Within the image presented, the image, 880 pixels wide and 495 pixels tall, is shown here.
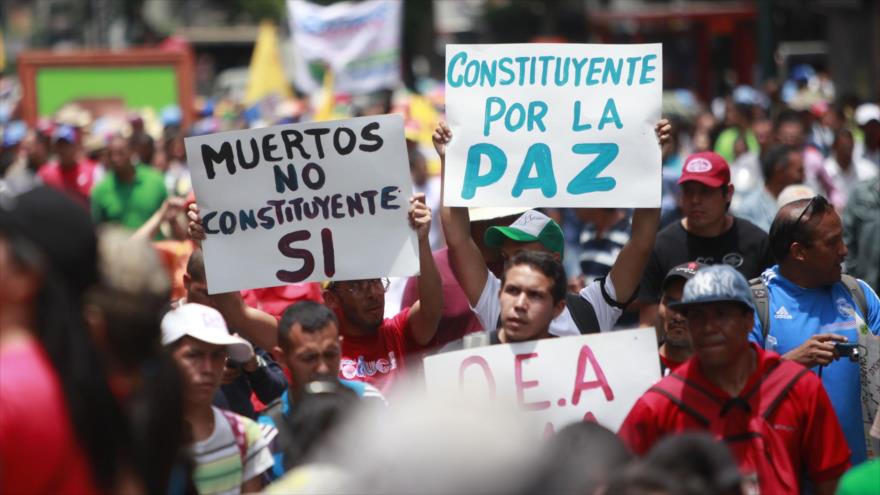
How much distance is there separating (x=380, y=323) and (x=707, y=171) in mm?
2206

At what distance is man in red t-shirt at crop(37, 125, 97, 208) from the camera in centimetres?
1379

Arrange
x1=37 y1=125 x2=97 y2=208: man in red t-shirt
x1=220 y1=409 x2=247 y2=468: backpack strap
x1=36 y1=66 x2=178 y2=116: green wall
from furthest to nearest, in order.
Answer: x1=36 y1=66 x2=178 y2=116: green wall < x1=37 y1=125 x2=97 y2=208: man in red t-shirt < x1=220 y1=409 x2=247 y2=468: backpack strap

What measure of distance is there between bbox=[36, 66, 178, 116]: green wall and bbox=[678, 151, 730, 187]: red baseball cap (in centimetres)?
A: 1427

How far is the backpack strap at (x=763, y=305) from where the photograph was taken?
5562 millimetres

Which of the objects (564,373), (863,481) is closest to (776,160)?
(564,373)

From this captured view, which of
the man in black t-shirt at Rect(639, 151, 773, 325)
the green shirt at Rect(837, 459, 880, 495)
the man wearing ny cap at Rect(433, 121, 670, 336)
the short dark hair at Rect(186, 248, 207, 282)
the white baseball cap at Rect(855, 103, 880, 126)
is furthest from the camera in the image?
the white baseball cap at Rect(855, 103, 880, 126)

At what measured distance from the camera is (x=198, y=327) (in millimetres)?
4707

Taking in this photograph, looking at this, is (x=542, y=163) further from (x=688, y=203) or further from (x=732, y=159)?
(x=732, y=159)

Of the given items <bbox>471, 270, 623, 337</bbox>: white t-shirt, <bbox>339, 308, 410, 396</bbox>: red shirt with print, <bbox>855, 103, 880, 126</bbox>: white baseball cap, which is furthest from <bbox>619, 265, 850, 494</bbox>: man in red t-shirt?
<bbox>855, 103, 880, 126</bbox>: white baseball cap

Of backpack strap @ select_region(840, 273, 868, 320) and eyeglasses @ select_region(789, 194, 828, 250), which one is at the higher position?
eyeglasses @ select_region(789, 194, 828, 250)

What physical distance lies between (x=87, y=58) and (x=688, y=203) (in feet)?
47.3

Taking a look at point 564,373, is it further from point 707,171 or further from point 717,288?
point 707,171

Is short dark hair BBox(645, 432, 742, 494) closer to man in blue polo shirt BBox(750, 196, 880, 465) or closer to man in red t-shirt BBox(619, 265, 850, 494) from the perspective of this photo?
man in red t-shirt BBox(619, 265, 850, 494)

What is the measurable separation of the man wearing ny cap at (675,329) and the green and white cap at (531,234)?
0.46 m
